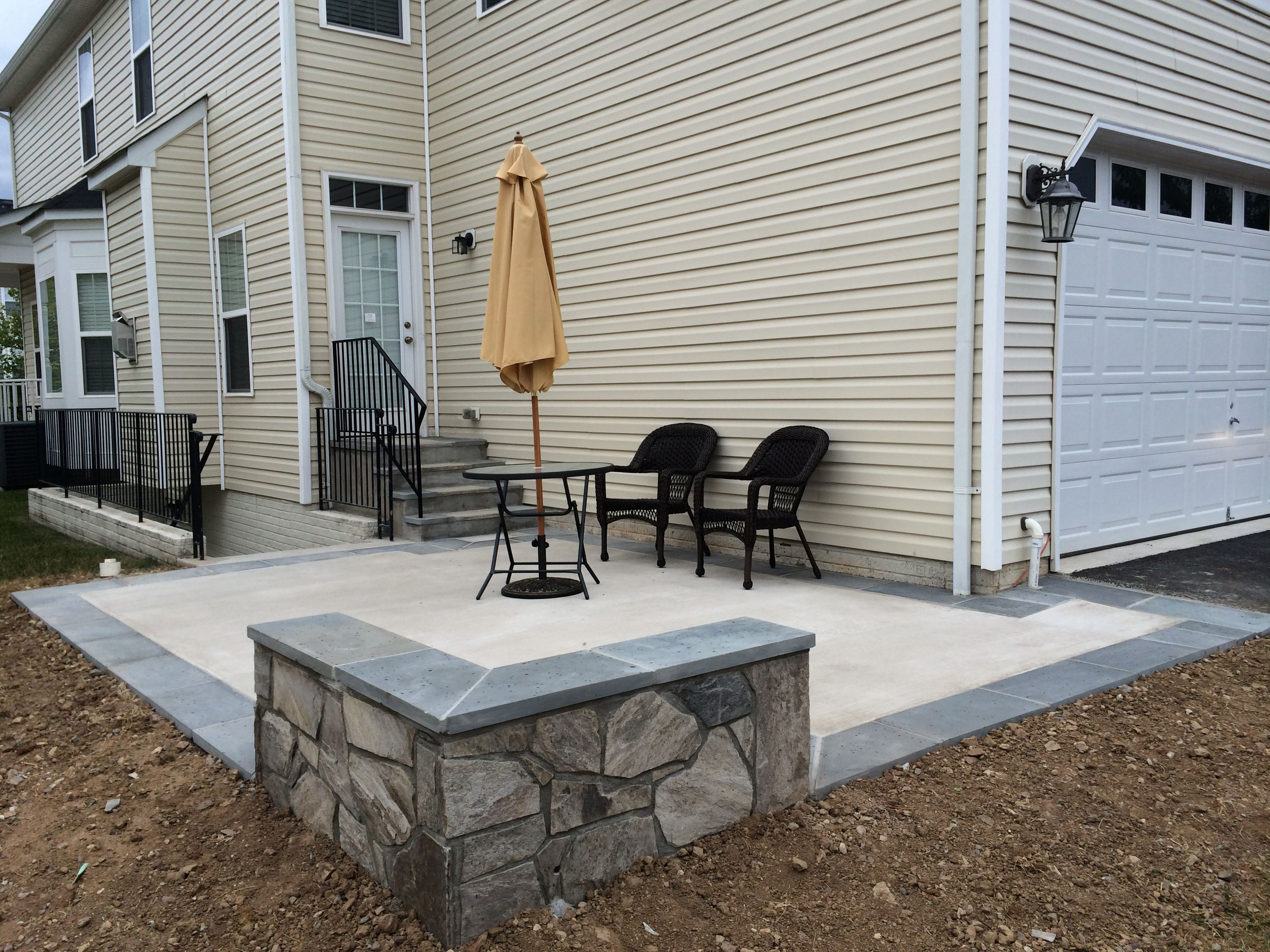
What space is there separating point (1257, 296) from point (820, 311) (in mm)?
3201

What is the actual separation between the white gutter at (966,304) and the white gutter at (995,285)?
0.05 meters

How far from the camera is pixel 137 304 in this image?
31.7 feet

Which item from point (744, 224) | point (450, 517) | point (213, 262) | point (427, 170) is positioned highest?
point (427, 170)

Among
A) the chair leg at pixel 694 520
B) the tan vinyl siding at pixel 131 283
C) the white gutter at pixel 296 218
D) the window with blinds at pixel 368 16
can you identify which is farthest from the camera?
the tan vinyl siding at pixel 131 283

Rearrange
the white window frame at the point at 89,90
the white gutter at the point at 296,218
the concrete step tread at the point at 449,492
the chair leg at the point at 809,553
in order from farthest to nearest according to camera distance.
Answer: the white window frame at the point at 89,90 < the white gutter at the point at 296,218 < the concrete step tread at the point at 449,492 < the chair leg at the point at 809,553

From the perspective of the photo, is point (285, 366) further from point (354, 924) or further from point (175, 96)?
point (354, 924)

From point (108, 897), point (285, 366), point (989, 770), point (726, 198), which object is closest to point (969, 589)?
point (989, 770)

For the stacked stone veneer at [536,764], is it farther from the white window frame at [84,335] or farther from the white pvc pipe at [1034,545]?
the white window frame at [84,335]

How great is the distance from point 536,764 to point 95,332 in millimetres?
11274

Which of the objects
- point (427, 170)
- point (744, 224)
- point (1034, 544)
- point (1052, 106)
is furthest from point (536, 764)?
point (427, 170)

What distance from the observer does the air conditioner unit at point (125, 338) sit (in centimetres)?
984

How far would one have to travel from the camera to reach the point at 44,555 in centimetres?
809

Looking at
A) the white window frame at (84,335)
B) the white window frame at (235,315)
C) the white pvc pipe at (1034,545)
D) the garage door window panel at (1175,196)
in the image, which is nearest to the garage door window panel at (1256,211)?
the garage door window panel at (1175,196)

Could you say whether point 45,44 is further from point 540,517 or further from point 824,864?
point 824,864
